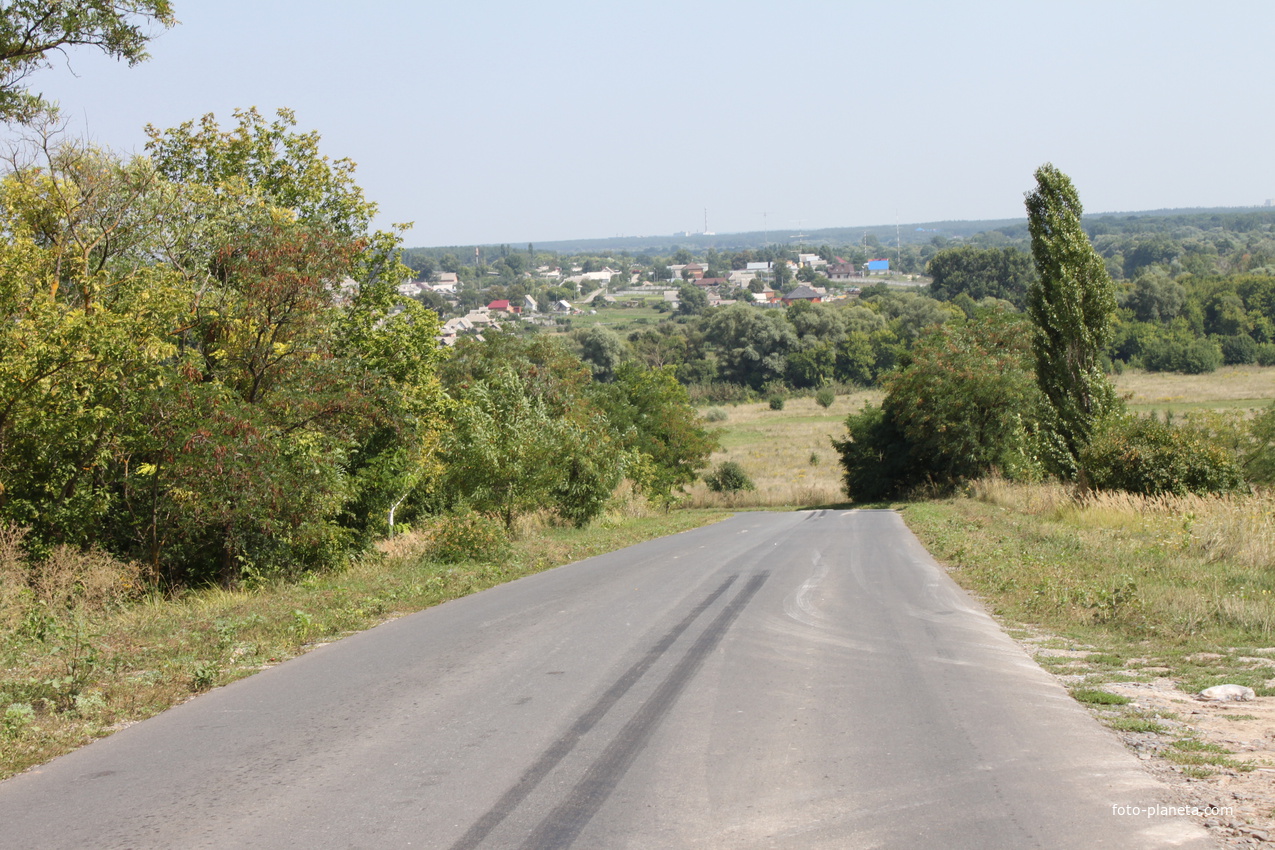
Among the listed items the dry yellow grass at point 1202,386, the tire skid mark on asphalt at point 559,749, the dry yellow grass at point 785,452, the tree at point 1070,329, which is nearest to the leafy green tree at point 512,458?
the tire skid mark on asphalt at point 559,749

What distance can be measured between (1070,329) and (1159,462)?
7301 mm

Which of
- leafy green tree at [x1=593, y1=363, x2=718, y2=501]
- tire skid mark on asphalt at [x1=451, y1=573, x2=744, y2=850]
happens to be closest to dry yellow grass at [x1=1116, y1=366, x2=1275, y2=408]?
leafy green tree at [x1=593, y1=363, x2=718, y2=501]

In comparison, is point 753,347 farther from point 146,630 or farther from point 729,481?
point 146,630

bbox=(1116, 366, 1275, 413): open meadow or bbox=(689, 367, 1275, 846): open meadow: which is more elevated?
bbox=(689, 367, 1275, 846): open meadow

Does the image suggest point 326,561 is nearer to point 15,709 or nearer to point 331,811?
point 15,709

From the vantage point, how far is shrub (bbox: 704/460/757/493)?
49.0m

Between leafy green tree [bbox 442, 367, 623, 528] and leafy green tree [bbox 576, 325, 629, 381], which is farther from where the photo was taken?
leafy green tree [bbox 576, 325, 629, 381]

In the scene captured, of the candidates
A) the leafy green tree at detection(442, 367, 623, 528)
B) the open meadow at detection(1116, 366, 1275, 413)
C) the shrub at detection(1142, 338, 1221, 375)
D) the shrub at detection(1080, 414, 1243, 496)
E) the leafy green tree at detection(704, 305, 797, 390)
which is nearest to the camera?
the leafy green tree at detection(442, 367, 623, 528)

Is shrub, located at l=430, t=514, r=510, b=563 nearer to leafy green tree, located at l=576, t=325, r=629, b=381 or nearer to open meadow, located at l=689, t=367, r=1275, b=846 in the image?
open meadow, located at l=689, t=367, r=1275, b=846

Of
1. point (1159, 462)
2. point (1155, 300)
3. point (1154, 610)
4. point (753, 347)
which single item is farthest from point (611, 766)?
point (1155, 300)

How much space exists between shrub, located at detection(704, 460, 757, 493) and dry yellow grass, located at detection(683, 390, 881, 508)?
72 centimetres

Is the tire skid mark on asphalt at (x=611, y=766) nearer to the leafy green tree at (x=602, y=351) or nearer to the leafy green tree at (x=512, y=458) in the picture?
the leafy green tree at (x=512, y=458)

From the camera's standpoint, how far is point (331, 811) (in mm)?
4875

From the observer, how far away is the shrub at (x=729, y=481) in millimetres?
49000
